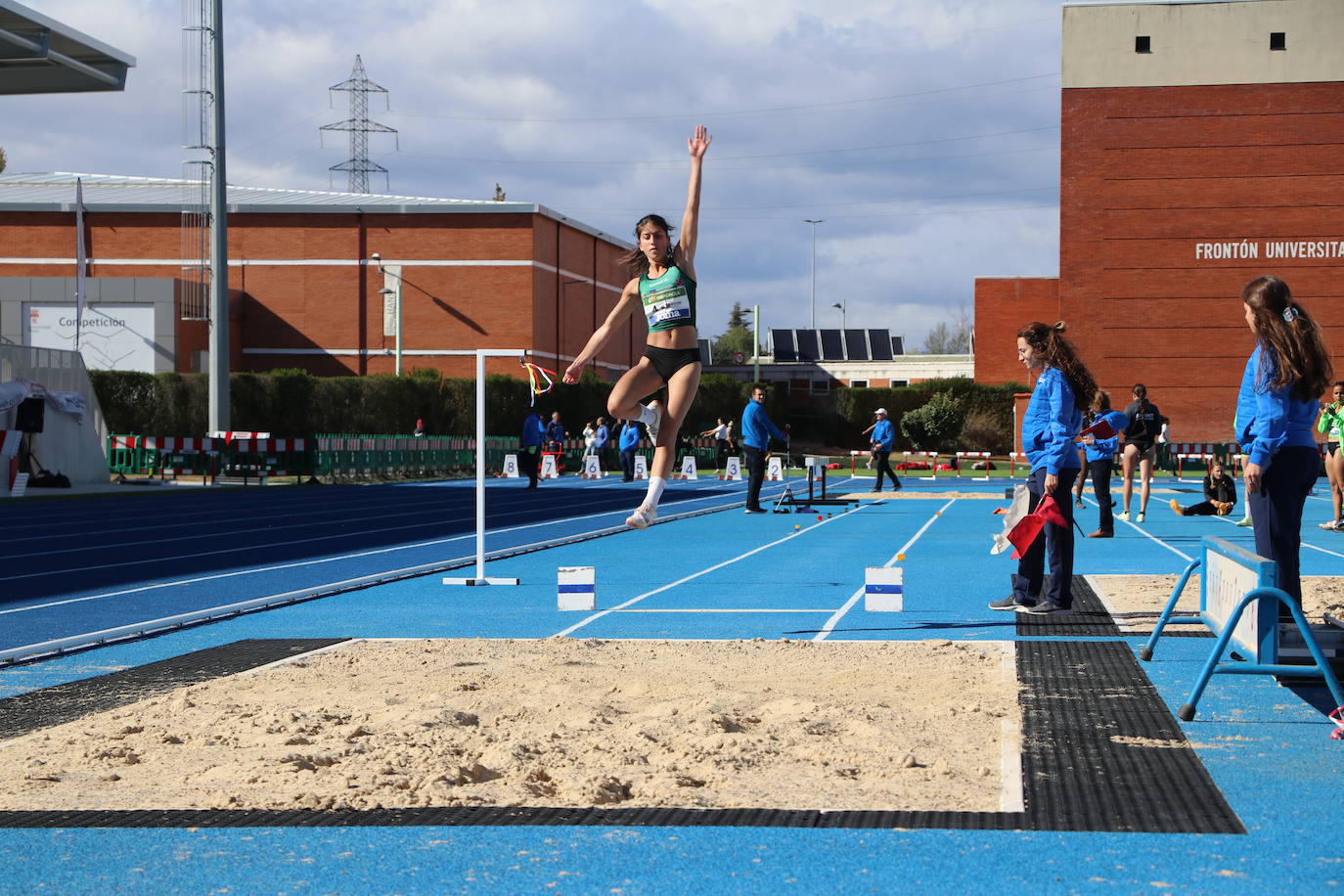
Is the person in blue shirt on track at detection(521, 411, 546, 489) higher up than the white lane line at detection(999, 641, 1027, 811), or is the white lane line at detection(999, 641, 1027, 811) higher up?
the person in blue shirt on track at detection(521, 411, 546, 489)

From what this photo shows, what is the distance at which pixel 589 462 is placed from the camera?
A: 41656 mm

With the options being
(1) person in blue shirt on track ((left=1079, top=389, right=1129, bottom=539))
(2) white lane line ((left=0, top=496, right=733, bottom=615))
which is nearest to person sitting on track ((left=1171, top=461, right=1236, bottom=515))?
(1) person in blue shirt on track ((left=1079, top=389, right=1129, bottom=539))

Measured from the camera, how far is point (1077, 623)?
32.6 feet

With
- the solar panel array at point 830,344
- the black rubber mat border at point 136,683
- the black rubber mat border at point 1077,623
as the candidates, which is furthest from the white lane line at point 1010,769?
the solar panel array at point 830,344

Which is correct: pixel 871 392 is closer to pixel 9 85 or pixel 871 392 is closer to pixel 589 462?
pixel 589 462

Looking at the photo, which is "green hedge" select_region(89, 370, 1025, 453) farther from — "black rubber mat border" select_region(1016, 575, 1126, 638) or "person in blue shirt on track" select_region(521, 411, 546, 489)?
"black rubber mat border" select_region(1016, 575, 1126, 638)

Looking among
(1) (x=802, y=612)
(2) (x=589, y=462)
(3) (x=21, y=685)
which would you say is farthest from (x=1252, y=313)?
(2) (x=589, y=462)

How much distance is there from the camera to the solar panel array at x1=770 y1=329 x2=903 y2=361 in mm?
93062

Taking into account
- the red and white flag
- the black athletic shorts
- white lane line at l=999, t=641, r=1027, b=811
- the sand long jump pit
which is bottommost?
the sand long jump pit

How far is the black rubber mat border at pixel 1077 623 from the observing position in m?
9.47

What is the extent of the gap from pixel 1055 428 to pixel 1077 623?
1317 mm

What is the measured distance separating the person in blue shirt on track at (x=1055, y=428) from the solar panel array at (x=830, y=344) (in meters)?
82.4

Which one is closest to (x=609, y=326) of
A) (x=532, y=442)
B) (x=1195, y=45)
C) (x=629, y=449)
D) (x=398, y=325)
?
(x=532, y=442)

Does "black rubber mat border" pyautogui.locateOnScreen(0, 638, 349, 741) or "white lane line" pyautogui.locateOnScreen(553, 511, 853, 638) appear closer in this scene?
"black rubber mat border" pyautogui.locateOnScreen(0, 638, 349, 741)
